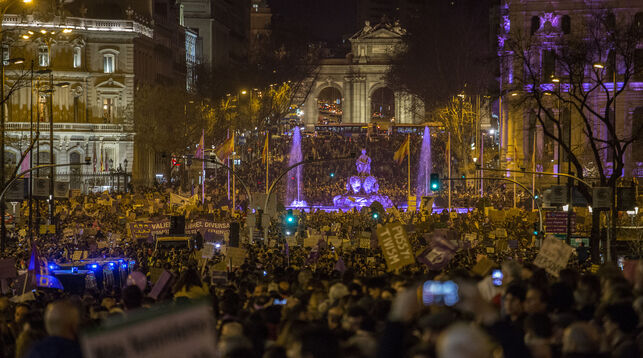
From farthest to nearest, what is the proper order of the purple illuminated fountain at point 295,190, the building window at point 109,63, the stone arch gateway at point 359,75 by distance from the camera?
the stone arch gateway at point 359,75 → the building window at point 109,63 → the purple illuminated fountain at point 295,190

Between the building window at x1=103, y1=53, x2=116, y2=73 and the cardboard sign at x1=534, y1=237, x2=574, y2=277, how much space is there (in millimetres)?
71742

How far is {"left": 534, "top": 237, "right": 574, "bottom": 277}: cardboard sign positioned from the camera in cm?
1611

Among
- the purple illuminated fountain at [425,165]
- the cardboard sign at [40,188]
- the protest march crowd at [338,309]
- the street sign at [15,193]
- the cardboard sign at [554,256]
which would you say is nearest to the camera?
the protest march crowd at [338,309]

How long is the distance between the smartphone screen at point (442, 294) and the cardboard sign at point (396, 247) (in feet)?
23.7

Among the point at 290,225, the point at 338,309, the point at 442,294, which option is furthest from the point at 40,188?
the point at 442,294

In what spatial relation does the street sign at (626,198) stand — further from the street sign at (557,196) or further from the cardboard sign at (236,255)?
the cardboard sign at (236,255)

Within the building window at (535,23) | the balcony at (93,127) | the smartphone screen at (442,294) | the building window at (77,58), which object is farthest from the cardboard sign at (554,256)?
the building window at (77,58)

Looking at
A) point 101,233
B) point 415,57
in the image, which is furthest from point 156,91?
point 101,233

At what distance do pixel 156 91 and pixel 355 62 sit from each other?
66.9 metres

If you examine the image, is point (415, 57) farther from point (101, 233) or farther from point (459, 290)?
point (459, 290)

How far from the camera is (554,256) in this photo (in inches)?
647

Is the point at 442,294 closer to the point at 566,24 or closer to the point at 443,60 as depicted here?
the point at 566,24

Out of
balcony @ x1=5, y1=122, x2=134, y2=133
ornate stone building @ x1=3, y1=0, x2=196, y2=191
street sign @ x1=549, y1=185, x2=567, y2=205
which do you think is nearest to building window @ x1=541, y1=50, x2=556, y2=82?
ornate stone building @ x1=3, y1=0, x2=196, y2=191

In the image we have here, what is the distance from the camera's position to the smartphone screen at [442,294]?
932cm
